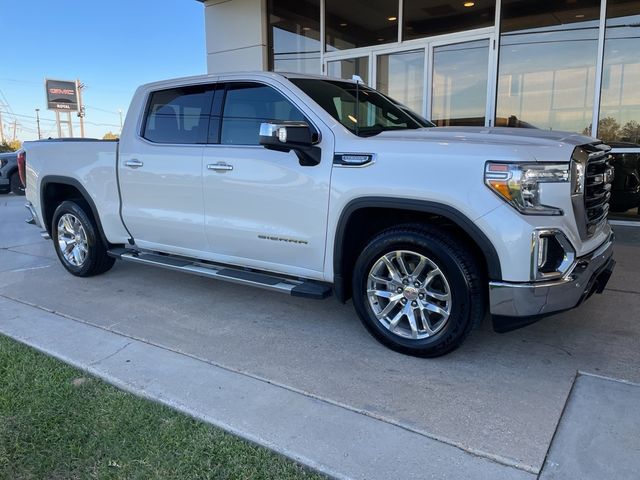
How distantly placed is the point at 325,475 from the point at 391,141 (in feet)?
6.91

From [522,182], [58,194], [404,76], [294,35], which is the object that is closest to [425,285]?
[522,182]

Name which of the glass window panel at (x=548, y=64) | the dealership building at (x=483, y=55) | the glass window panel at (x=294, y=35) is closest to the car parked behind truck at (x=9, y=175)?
the dealership building at (x=483, y=55)

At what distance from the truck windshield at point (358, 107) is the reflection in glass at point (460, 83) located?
14.0ft

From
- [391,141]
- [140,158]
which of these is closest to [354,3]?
[140,158]

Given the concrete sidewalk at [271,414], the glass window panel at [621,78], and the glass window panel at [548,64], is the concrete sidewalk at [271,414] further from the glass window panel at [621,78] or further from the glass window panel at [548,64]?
the glass window panel at [548,64]

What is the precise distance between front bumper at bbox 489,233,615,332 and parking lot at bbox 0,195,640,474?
0.43 m

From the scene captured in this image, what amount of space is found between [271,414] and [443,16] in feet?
26.3

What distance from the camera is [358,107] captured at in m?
4.26

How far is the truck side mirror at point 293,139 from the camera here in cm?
345

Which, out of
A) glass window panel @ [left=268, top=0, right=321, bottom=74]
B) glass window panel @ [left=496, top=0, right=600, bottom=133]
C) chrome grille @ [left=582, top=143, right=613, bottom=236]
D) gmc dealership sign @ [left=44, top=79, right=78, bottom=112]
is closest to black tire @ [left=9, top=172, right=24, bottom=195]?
glass window panel @ [left=268, top=0, right=321, bottom=74]

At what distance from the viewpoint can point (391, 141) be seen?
3.42 m

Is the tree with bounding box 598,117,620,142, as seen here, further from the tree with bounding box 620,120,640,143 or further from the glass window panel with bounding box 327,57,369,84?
the glass window panel with bounding box 327,57,369,84

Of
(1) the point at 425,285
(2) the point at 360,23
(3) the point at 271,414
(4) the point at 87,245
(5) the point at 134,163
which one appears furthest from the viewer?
(2) the point at 360,23

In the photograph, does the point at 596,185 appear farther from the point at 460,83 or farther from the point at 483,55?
the point at 460,83
